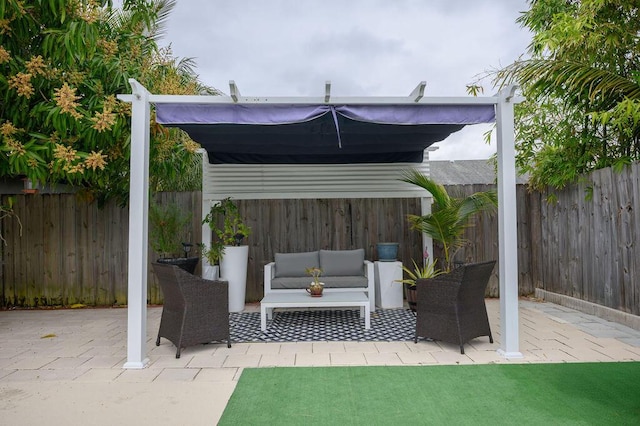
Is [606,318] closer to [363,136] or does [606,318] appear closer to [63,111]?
[363,136]

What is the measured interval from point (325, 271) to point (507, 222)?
3126 millimetres

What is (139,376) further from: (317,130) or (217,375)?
(317,130)

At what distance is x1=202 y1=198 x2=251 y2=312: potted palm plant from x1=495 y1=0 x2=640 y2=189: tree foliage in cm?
430

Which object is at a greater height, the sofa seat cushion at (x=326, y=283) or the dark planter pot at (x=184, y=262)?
the dark planter pot at (x=184, y=262)

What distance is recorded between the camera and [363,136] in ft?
18.8

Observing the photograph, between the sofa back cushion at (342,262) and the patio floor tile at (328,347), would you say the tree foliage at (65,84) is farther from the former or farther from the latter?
the sofa back cushion at (342,262)

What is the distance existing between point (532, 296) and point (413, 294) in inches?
96.3

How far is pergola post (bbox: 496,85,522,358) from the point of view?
3977 millimetres

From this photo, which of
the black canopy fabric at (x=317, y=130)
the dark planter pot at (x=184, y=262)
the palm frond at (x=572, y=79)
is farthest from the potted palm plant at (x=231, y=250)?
the palm frond at (x=572, y=79)

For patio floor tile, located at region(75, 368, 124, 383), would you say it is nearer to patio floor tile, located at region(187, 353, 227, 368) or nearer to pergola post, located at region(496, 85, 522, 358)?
patio floor tile, located at region(187, 353, 227, 368)

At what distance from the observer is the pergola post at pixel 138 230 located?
385 cm

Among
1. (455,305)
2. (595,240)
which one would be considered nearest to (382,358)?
(455,305)

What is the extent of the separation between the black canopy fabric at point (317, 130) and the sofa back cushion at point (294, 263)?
1549mm

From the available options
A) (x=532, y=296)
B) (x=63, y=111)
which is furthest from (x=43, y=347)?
(x=532, y=296)
